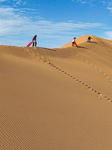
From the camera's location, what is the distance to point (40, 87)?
7.39 metres

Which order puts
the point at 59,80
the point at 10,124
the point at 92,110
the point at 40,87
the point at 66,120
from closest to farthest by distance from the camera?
the point at 10,124 → the point at 66,120 → the point at 92,110 → the point at 40,87 → the point at 59,80

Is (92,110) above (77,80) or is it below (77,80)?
below

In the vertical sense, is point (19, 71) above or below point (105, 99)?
above

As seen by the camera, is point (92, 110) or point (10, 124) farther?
point (92, 110)

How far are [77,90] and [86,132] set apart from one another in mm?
3622

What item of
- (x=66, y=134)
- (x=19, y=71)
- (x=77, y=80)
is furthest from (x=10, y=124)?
(x=77, y=80)

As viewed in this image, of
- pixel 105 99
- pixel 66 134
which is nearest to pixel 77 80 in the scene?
pixel 105 99

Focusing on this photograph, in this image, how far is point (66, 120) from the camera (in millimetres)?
5277

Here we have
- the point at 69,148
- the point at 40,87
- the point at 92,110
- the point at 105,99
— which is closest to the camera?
the point at 69,148

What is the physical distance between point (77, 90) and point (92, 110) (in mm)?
1981

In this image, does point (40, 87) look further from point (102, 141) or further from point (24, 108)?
point (102, 141)

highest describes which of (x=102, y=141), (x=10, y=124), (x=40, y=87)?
(x=40, y=87)

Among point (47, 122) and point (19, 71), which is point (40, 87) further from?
point (47, 122)

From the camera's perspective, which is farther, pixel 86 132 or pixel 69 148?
pixel 86 132
